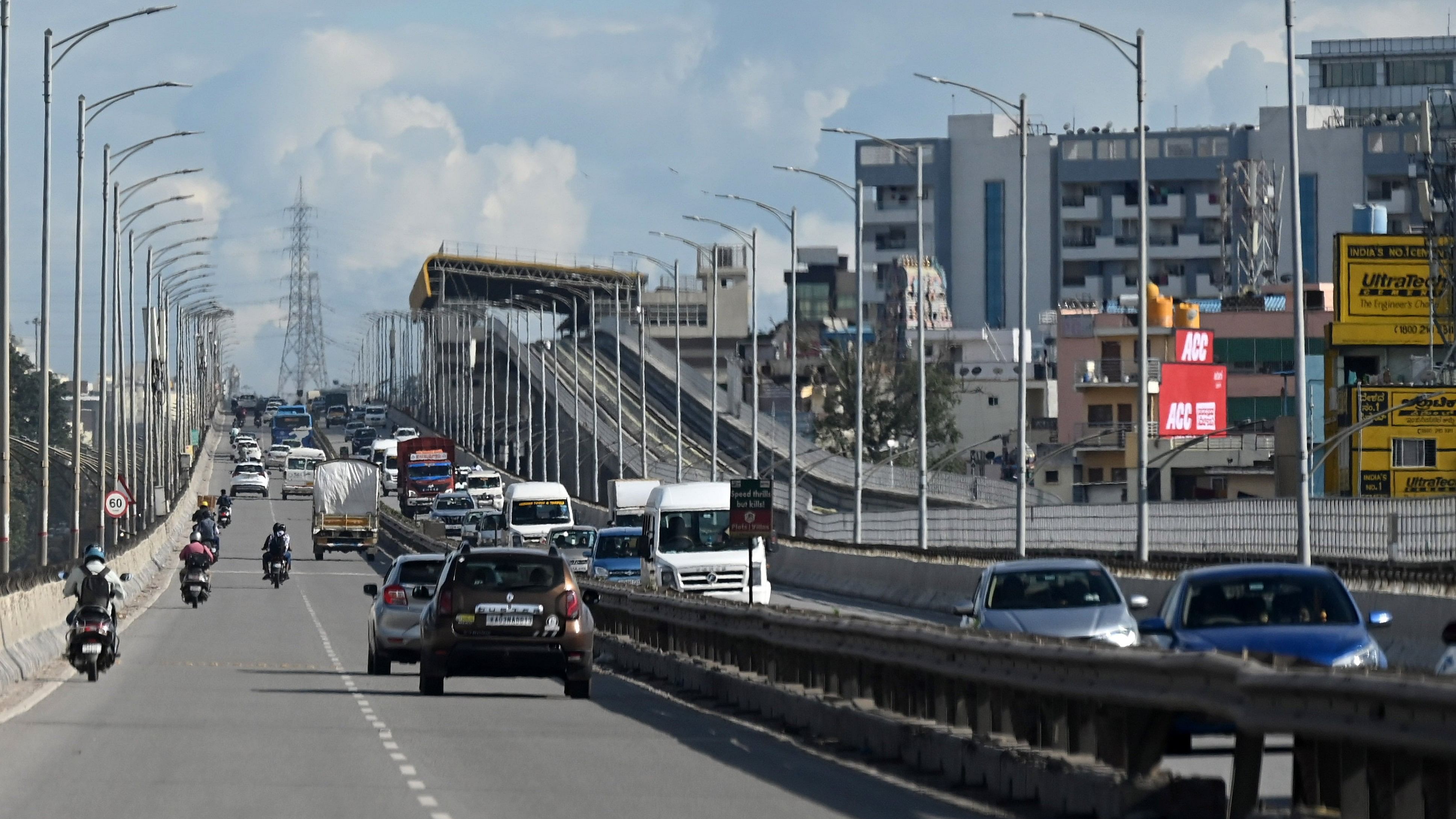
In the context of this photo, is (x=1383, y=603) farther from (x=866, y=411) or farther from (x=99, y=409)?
(x=866, y=411)

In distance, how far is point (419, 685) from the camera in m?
25.8

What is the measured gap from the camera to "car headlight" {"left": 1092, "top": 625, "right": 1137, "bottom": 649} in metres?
21.7

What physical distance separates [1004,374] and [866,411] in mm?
8928

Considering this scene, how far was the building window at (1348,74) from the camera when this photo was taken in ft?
579

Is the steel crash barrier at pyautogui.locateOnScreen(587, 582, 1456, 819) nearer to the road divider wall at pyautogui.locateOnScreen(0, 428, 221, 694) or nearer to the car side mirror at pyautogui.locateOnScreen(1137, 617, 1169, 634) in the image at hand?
the car side mirror at pyautogui.locateOnScreen(1137, 617, 1169, 634)

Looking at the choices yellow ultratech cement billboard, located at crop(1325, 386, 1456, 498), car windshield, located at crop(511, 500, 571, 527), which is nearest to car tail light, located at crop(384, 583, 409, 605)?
car windshield, located at crop(511, 500, 571, 527)

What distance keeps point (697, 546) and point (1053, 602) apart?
1823cm

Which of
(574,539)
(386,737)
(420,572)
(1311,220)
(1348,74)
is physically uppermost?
(1348,74)

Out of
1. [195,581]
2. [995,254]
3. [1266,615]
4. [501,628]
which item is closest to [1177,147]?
[995,254]

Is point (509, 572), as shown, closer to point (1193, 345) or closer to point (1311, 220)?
point (1193, 345)

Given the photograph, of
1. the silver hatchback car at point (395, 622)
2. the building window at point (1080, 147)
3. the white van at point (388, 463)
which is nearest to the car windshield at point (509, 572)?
the silver hatchback car at point (395, 622)

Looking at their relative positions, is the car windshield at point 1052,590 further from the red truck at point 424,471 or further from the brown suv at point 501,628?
the red truck at point 424,471

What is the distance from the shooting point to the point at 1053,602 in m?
22.8

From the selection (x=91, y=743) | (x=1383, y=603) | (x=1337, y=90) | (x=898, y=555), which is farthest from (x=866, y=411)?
(x=91, y=743)
